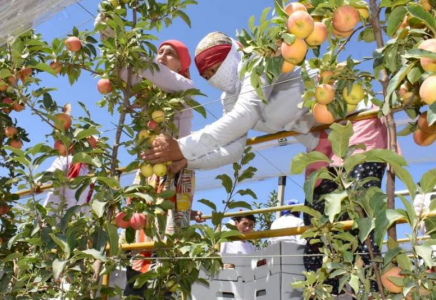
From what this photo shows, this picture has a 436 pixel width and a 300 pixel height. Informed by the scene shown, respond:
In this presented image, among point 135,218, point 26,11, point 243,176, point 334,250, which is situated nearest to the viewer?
point 334,250

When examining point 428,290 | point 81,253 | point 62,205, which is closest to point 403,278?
point 428,290

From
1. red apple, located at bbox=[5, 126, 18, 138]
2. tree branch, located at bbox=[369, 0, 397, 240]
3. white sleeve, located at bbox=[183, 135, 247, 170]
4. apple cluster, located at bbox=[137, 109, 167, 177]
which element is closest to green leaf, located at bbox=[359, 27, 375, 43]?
tree branch, located at bbox=[369, 0, 397, 240]

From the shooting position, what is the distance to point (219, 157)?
160 centimetres

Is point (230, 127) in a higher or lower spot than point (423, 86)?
higher

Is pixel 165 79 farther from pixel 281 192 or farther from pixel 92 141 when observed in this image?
pixel 281 192

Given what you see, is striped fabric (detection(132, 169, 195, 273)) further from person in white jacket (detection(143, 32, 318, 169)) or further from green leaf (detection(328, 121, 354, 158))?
green leaf (detection(328, 121, 354, 158))

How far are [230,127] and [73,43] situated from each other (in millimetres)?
896

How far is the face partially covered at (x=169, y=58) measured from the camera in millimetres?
2176

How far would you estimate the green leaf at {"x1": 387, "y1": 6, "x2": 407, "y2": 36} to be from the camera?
2.99ft

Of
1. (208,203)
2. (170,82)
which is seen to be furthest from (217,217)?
(170,82)

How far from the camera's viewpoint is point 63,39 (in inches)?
79.7

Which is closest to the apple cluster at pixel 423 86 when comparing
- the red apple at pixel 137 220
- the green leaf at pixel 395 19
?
the green leaf at pixel 395 19

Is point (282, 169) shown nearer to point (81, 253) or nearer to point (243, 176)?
point (243, 176)

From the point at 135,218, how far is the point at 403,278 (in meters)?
0.98
